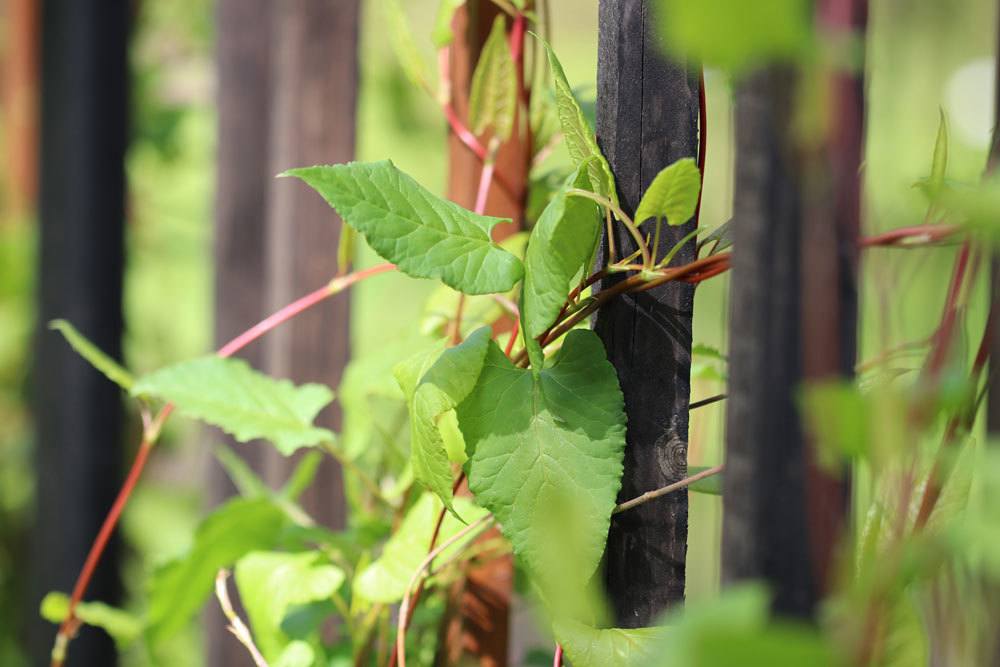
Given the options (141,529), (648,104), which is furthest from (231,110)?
(141,529)

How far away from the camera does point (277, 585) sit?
701mm

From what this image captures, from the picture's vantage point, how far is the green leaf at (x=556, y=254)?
0.45 m

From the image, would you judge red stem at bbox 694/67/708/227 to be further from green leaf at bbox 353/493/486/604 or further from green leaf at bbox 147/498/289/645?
green leaf at bbox 147/498/289/645

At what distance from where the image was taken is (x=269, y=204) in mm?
1280

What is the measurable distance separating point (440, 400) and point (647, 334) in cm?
11

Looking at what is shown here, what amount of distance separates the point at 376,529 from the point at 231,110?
73 cm

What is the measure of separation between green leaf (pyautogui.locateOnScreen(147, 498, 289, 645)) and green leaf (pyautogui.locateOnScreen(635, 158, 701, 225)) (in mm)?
414

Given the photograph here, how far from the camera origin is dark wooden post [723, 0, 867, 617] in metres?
0.30

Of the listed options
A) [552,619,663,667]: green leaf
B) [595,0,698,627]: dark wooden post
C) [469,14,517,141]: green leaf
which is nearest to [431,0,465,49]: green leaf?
[469,14,517,141]: green leaf

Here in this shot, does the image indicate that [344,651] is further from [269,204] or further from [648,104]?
[269,204]

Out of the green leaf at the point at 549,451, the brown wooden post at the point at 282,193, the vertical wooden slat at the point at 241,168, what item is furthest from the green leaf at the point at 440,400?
the vertical wooden slat at the point at 241,168

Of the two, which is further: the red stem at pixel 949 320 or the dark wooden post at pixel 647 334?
the dark wooden post at pixel 647 334

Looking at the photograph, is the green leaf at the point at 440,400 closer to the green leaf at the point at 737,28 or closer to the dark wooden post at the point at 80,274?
the green leaf at the point at 737,28

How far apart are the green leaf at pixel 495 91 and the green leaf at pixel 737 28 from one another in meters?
0.47
